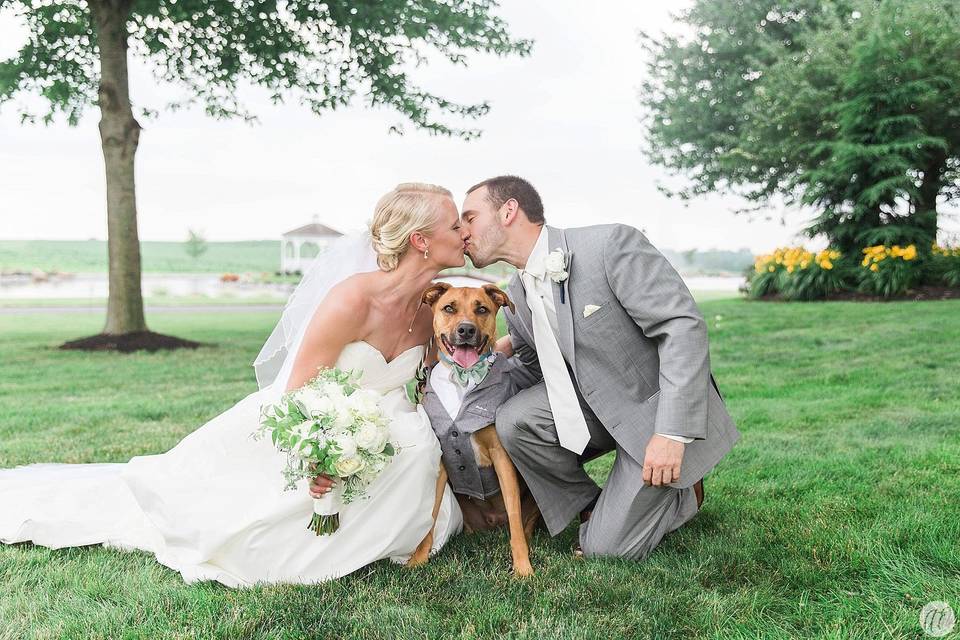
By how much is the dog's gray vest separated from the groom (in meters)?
0.10

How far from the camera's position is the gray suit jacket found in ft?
9.81

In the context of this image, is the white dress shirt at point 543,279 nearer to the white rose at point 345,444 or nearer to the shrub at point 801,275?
the white rose at point 345,444

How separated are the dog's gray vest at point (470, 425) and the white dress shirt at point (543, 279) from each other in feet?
1.15

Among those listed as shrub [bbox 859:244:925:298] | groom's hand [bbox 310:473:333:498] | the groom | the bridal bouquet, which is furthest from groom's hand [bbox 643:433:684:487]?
shrub [bbox 859:244:925:298]

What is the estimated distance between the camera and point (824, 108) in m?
16.3

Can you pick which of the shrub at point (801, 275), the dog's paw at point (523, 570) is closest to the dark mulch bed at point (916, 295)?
the shrub at point (801, 275)

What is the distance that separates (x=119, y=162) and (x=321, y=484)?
11.2 meters

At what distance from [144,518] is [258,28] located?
36.6ft

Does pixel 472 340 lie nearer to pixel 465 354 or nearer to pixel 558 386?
pixel 465 354

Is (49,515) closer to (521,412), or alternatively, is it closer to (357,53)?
(521,412)

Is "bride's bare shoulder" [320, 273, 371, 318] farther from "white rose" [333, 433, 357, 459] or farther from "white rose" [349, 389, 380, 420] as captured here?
"white rose" [333, 433, 357, 459]

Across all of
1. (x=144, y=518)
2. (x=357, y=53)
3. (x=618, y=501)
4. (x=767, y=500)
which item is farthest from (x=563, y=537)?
(x=357, y=53)

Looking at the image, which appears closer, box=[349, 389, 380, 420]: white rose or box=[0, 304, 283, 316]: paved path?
box=[349, 389, 380, 420]: white rose

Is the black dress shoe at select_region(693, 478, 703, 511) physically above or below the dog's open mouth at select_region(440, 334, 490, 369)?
below
